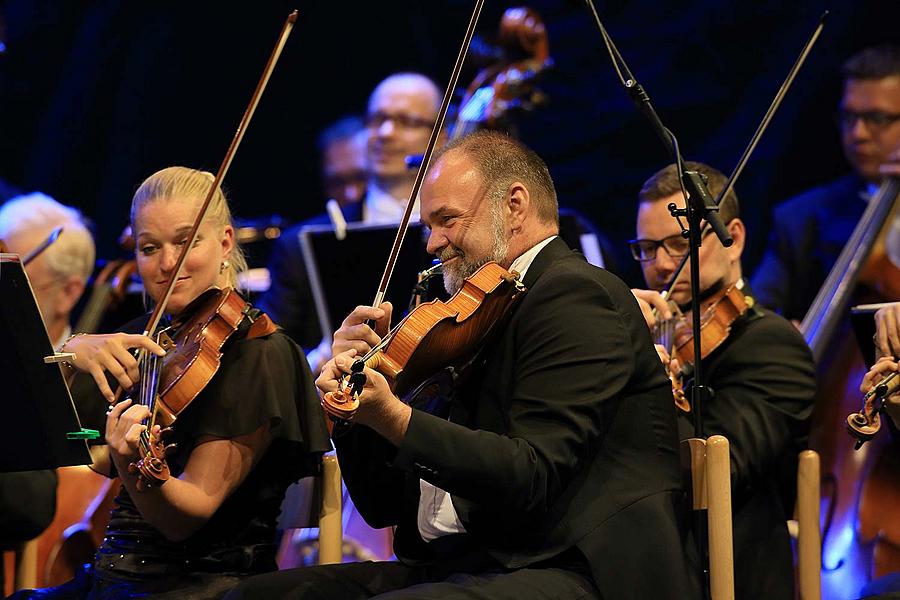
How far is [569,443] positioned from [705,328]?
946 millimetres

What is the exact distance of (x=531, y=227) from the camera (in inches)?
105

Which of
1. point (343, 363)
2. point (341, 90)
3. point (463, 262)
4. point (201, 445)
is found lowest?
point (201, 445)

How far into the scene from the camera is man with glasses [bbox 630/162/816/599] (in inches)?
117

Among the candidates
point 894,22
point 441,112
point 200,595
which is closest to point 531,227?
point 441,112

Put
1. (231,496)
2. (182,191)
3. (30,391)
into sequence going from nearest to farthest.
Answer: (30,391) → (231,496) → (182,191)

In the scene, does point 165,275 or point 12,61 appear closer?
point 165,275

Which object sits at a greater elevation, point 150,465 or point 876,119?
point 876,119

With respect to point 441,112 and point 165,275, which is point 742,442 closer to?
point 441,112

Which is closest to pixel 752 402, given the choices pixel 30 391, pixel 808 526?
pixel 808 526

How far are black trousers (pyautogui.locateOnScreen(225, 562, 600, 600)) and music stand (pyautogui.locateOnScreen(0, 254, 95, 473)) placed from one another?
45 centimetres

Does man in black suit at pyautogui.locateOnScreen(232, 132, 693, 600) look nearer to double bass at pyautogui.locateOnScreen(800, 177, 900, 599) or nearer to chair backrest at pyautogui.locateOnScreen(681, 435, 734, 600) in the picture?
chair backrest at pyautogui.locateOnScreen(681, 435, 734, 600)

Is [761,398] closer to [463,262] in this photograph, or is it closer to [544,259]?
[544,259]

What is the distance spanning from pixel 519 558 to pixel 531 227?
71 cm

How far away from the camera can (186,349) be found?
2637 millimetres
